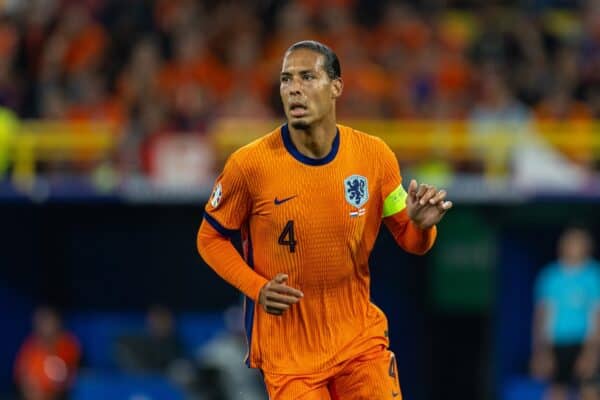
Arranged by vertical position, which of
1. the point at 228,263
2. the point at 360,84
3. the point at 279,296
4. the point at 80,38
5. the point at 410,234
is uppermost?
the point at 80,38

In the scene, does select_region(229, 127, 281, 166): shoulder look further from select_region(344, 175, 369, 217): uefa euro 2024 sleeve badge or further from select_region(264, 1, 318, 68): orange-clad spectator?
select_region(264, 1, 318, 68): orange-clad spectator

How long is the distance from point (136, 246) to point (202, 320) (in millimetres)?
1077

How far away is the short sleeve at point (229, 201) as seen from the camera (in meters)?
6.26

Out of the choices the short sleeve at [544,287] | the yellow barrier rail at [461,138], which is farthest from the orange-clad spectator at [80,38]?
the short sleeve at [544,287]

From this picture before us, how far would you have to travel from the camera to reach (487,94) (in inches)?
549

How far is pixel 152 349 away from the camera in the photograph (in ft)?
44.2

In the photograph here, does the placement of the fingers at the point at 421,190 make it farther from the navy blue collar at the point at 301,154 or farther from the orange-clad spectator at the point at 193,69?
the orange-clad spectator at the point at 193,69

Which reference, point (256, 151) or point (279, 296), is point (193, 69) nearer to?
point (256, 151)

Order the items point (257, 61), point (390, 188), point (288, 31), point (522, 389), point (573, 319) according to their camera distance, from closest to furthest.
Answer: point (390, 188), point (573, 319), point (522, 389), point (257, 61), point (288, 31)

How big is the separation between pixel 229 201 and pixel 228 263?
0.28 metres

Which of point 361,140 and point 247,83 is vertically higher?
point 247,83

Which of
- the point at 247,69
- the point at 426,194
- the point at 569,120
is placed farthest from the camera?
the point at 247,69

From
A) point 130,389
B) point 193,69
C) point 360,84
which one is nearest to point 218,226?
point 130,389

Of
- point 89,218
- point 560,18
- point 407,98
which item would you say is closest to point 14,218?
point 89,218
